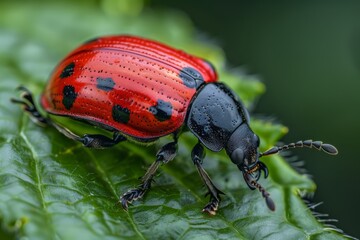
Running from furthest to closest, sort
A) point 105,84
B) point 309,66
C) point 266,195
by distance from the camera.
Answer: point 309,66 → point 105,84 → point 266,195

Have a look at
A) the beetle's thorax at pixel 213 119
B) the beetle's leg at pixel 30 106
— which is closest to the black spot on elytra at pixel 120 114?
the beetle's thorax at pixel 213 119

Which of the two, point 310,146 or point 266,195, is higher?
point 310,146

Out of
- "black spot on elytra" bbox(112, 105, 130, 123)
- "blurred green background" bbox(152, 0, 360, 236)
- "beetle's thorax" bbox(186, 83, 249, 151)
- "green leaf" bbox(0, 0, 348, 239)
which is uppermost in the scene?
"blurred green background" bbox(152, 0, 360, 236)

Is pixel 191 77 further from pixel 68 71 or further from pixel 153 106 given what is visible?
pixel 68 71

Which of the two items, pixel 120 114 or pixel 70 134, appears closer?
pixel 120 114

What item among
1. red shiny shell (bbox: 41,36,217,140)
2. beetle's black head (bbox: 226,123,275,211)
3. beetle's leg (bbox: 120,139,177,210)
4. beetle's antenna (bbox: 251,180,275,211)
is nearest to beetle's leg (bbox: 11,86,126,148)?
red shiny shell (bbox: 41,36,217,140)

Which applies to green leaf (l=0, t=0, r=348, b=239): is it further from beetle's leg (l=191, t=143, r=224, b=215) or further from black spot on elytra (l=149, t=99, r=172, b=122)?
black spot on elytra (l=149, t=99, r=172, b=122)

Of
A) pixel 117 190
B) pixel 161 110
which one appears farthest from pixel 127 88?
pixel 117 190
